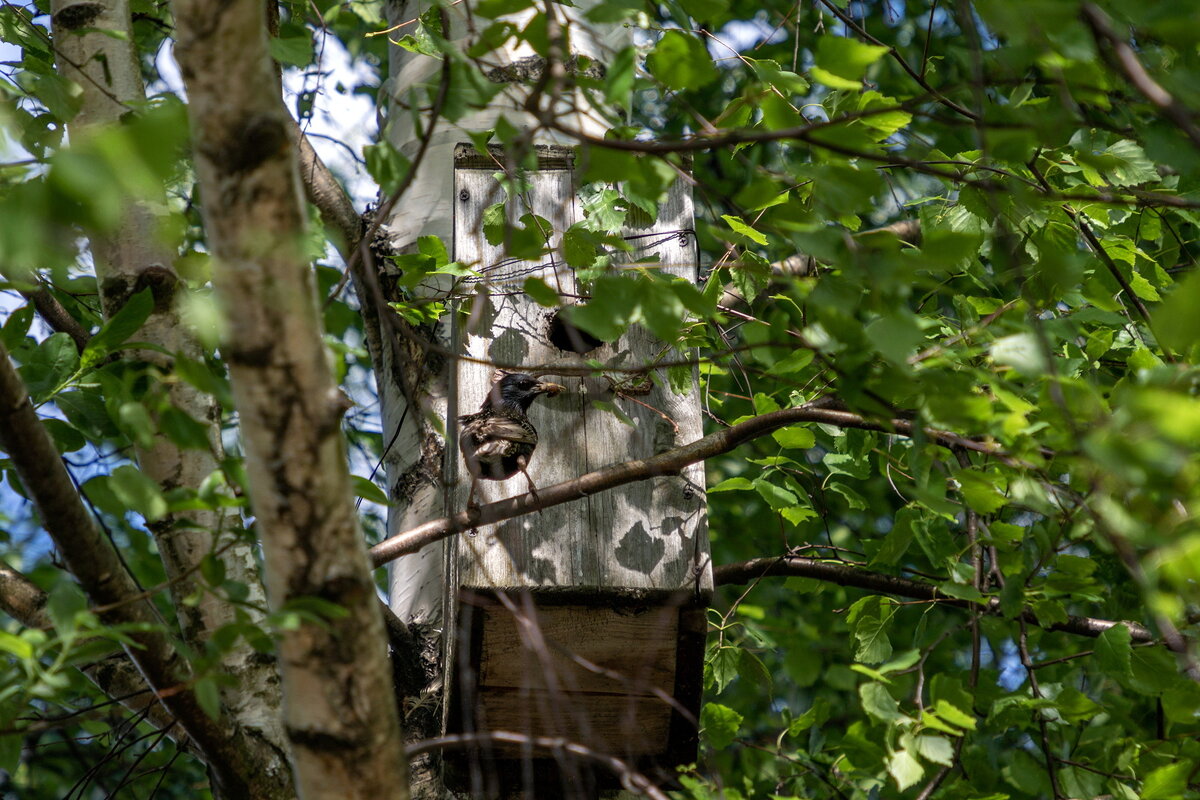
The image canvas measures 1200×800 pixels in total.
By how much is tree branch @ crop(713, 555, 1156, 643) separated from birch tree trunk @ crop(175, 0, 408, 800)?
1212 mm

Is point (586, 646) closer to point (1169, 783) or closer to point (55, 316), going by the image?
point (1169, 783)

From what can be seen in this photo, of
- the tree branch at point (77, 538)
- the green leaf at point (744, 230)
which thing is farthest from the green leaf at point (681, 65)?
the tree branch at point (77, 538)

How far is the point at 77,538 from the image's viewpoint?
1.38 meters

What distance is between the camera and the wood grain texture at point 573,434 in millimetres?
1952

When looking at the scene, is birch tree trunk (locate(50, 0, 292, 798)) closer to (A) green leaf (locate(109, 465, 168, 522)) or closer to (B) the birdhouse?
(B) the birdhouse

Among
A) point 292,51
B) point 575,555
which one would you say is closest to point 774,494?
point 575,555

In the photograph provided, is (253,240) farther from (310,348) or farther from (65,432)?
(65,432)

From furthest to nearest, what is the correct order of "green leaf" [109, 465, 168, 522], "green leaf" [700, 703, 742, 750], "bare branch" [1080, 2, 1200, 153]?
"green leaf" [700, 703, 742, 750] → "green leaf" [109, 465, 168, 522] → "bare branch" [1080, 2, 1200, 153]

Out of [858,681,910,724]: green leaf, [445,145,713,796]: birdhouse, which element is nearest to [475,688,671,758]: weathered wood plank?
[445,145,713,796]: birdhouse

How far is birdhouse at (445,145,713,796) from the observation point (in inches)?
76.4

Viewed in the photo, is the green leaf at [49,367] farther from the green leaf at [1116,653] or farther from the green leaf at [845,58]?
the green leaf at [1116,653]

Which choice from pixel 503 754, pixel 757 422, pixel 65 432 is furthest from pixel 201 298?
pixel 503 754

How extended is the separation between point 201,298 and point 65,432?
758mm

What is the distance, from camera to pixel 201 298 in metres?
1.18
